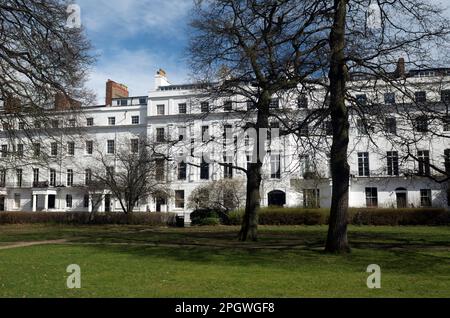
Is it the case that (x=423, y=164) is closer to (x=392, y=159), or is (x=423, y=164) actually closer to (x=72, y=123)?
(x=392, y=159)

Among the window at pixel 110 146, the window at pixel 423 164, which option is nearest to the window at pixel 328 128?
the window at pixel 423 164

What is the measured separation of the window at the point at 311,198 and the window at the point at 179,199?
55.7 feet

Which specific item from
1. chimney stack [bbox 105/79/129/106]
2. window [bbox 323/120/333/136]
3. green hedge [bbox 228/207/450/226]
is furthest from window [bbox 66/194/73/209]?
window [bbox 323/120/333/136]

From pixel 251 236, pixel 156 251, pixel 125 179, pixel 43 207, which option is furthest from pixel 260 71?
pixel 43 207

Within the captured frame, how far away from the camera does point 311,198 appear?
47.4 m

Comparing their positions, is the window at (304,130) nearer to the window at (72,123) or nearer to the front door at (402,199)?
the window at (72,123)

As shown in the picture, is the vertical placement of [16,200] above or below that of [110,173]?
below

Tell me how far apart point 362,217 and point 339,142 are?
76.3ft

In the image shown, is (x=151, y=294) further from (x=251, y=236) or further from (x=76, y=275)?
(x=251, y=236)

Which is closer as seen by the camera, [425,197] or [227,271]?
[227,271]

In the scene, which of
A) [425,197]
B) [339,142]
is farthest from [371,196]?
[339,142]

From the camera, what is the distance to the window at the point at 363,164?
53844 mm

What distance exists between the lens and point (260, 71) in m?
21.6

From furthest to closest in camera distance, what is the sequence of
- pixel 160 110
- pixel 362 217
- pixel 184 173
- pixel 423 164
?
pixel 160 110, pixel 184 173, pixel 362 217, pixel 423 164
